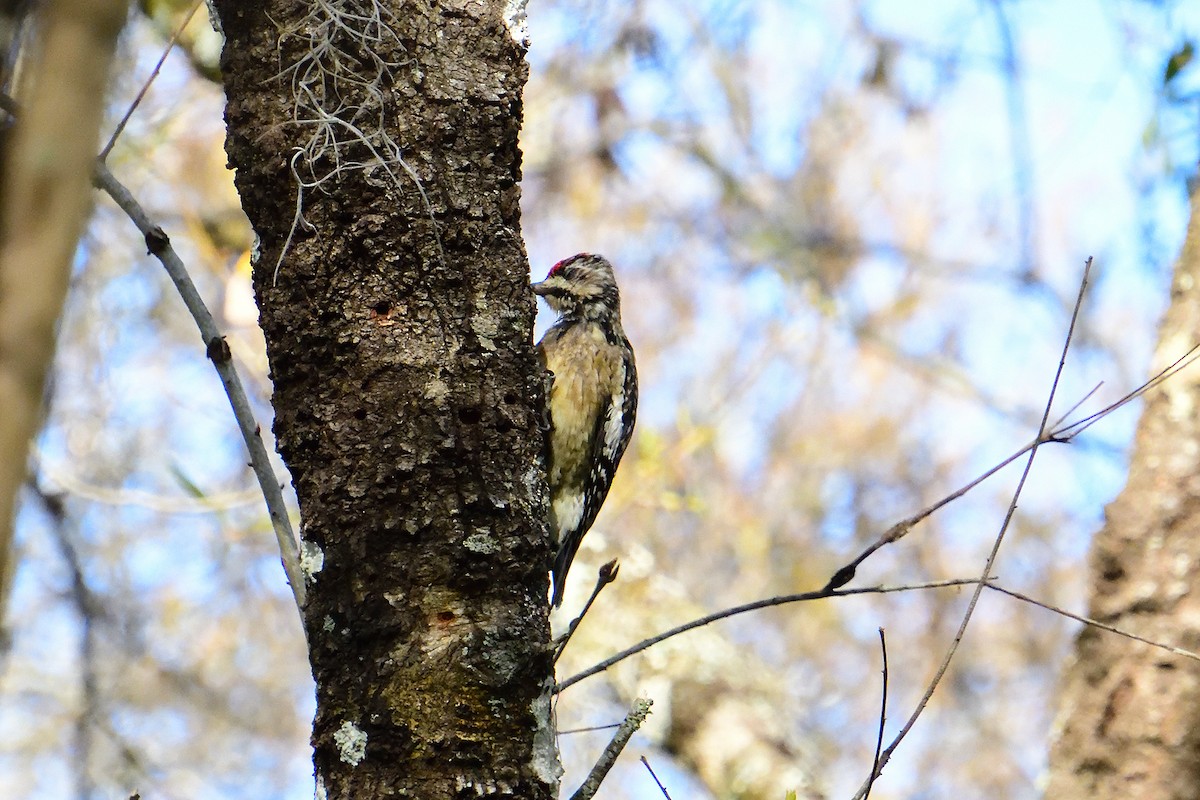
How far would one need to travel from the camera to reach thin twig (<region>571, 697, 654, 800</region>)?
2.03 metres

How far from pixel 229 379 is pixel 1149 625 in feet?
10.5

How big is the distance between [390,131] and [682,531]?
25.5 ft

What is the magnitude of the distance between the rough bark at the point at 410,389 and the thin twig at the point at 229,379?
60 mm

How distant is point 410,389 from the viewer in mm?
2318

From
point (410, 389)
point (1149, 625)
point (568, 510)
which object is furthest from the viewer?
point (568, 510)

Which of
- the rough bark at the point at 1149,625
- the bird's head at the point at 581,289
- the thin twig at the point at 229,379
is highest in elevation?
the bird's head at the point at 581,289

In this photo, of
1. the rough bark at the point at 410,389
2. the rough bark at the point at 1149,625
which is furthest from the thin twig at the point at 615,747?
the rough bark at the point at 1149,625

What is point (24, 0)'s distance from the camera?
1.09 m

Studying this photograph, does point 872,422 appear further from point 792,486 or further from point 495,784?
point 495,784

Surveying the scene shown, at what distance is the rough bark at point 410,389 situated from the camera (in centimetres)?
218

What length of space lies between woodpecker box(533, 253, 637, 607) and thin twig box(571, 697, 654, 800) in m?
1.93

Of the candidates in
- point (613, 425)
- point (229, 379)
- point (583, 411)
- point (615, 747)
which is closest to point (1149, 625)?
point (613, 425)

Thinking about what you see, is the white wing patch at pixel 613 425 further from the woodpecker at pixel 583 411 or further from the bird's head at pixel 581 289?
the bird's head at pixel 581 289

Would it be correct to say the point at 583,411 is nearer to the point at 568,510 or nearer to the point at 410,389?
the point at 568,510
